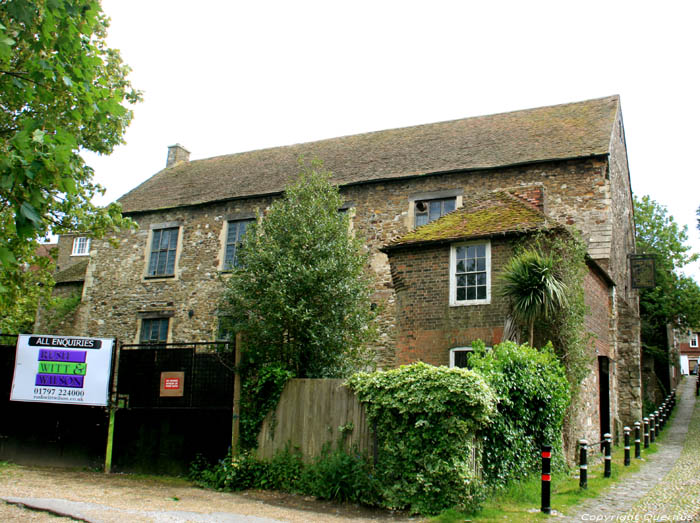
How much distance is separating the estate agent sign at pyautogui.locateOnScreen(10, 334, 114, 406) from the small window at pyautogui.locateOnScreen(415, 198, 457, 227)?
11.9 metres

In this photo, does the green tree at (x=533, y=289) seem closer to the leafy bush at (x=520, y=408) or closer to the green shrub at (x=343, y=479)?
the leafy bush at (x=520, y=408)

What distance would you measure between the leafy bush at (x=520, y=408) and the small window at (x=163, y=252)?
674 inches

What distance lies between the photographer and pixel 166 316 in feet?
80.9

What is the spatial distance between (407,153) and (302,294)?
1230cm

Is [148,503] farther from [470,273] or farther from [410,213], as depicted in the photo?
[410,213]

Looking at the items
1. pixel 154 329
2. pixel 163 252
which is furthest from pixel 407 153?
pixel 154 329

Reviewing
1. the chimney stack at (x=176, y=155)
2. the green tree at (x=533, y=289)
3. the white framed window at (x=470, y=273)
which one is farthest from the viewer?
the chimney stack at (x=176, y=155)

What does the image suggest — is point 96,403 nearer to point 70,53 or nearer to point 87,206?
point 87,206

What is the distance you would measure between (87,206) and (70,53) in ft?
23.6

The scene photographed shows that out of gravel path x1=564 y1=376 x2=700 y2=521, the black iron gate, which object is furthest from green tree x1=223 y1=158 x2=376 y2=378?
gravel path x1=564 y1=376 x2=700 y2=521

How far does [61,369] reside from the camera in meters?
12.1

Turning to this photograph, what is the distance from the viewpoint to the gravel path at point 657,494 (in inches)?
339

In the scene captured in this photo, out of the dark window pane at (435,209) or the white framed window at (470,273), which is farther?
the dark window pane at (435,209)

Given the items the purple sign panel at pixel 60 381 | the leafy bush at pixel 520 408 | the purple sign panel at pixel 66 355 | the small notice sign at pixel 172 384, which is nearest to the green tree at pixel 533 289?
A: the leafy bush at pixel 520 408
